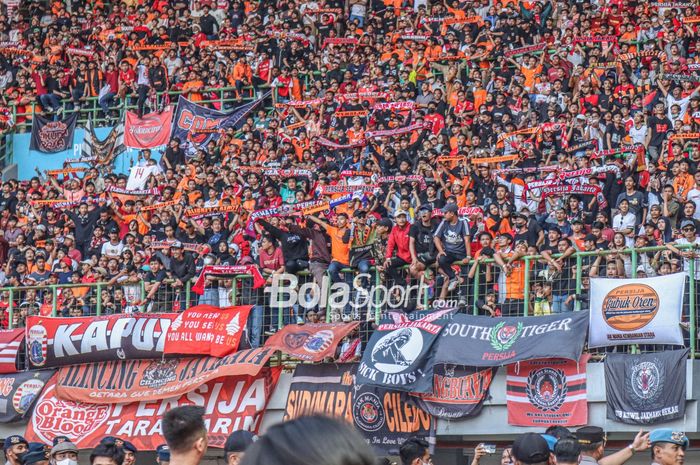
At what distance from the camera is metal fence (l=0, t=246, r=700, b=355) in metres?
15.5

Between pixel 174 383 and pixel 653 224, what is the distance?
708 centimetres

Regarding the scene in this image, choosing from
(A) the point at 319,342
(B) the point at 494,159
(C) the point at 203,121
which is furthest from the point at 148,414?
(C) the point at 203,121

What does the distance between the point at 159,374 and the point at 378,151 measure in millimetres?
6335

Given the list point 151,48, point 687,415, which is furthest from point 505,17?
point 687,415

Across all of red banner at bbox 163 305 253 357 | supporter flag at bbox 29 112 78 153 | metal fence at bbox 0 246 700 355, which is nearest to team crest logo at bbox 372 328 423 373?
metal fence at bbox 0 246 700 355

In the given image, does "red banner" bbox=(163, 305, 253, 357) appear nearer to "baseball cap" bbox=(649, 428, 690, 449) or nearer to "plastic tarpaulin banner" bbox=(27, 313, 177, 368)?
"plastic tarpaulin banner" bbox=(27, 313, 177, 368)

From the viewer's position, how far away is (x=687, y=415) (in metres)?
14.4

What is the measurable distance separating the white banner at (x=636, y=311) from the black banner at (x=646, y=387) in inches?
8.2

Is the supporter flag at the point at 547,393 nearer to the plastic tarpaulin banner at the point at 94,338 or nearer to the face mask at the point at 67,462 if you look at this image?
the plastic tarpaulin banner at the point at 94,338

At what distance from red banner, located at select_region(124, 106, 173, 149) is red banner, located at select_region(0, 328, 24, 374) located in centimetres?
854

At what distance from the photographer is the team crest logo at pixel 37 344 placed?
20125mm

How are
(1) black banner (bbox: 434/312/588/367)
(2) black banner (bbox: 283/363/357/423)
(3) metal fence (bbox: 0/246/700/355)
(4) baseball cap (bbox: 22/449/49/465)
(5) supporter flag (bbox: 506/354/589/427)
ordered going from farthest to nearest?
1. (2) black banner (bbox: 283/363/357/423)
2. (3) metal fence (bbox: 0/246/700/355)
3. (1) black banner (bbox: 434/312/588/367)
4. (5) supporter flag (bbox: 506/354/589/427)
5. (4) baseball cap (bbox: 22/449/49/465)

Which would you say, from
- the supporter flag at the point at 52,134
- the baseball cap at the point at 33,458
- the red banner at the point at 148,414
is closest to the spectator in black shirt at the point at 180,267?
the red banner at the point at 148,414

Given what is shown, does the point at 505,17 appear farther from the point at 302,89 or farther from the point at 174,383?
the point at 174,383
